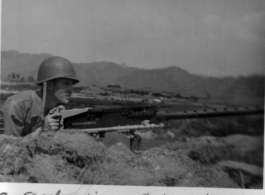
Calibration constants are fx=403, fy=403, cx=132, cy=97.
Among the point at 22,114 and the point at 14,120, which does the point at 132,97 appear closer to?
the point at 22,114

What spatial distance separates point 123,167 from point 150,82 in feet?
3.49

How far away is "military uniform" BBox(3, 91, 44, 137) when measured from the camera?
16.1 feet

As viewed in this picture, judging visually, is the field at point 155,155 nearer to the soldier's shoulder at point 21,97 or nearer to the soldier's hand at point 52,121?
the soldier's hand at point 52,121

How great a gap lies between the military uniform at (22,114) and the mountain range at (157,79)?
0.27m

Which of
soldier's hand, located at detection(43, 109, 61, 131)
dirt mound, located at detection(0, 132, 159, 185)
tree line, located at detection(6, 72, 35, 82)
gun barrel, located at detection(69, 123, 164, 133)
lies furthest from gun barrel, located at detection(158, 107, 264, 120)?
tree line, located at detection(6, 72, 35, 82)

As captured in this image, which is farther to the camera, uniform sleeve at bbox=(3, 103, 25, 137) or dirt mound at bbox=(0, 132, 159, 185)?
uniform sleeve at bbox=(3, 103, 25, 137)

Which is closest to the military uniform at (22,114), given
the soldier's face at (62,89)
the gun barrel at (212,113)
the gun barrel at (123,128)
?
the soldier's face at (62,89)

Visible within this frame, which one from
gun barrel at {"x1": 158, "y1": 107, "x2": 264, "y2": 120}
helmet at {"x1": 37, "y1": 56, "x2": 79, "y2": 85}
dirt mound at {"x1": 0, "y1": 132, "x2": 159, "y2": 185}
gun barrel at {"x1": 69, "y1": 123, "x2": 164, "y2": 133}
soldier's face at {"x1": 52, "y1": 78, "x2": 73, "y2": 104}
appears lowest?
dirt mound at {"x1": 0, "y1": 132, "x2": 159, "y2": 185}

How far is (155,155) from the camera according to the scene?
481 centimetres

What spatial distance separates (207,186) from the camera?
470 cm

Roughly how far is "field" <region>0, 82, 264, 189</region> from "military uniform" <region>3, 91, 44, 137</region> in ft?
0.39

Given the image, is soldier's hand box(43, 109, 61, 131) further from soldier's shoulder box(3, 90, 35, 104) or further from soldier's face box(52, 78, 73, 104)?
soldier's shoulder box(3, 90, 35, 104)

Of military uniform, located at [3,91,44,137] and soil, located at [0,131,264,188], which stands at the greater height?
military uniform, located at [3,91,44,137]

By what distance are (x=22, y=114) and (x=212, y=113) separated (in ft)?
7.52
